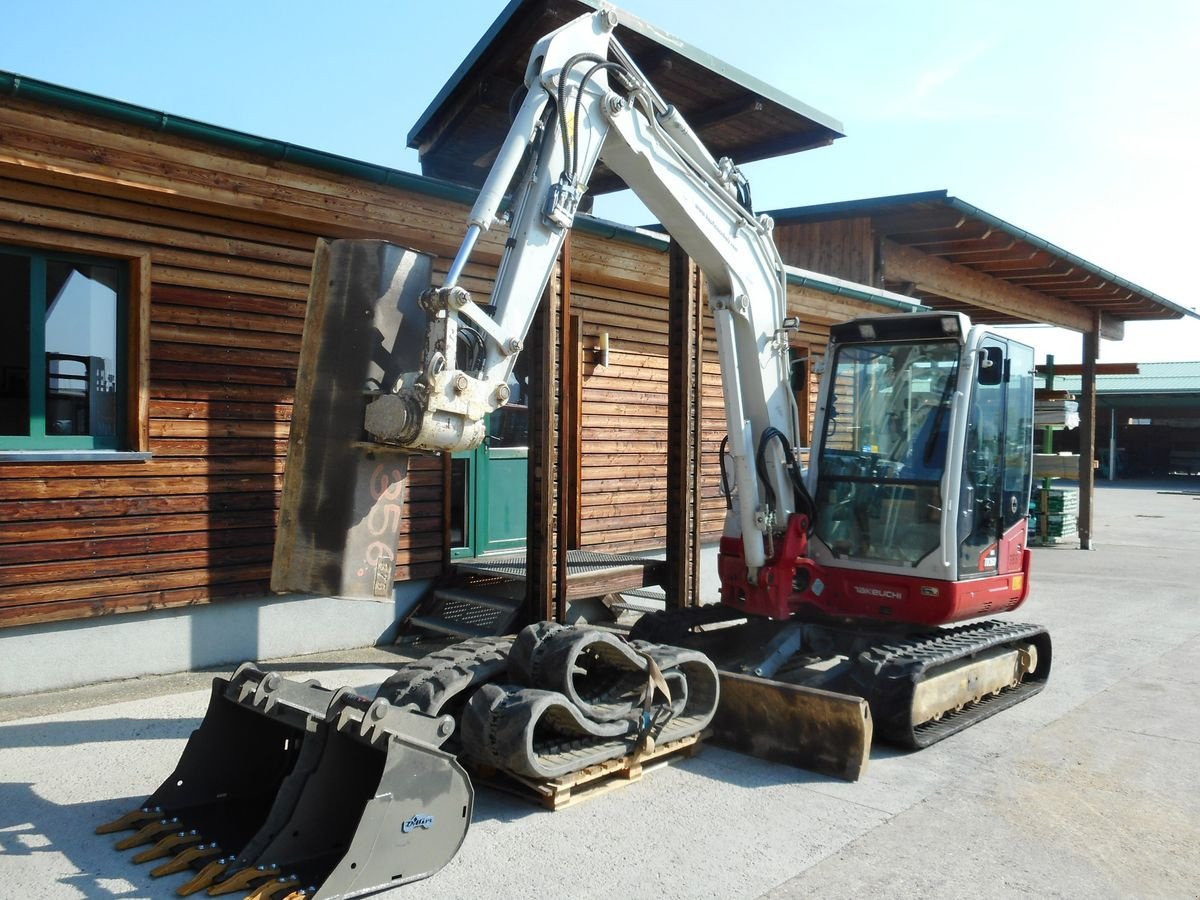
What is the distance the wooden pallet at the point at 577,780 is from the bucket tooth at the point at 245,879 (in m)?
1.21

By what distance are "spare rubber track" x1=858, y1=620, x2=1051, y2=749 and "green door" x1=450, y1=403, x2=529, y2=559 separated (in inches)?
153

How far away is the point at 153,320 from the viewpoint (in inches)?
264

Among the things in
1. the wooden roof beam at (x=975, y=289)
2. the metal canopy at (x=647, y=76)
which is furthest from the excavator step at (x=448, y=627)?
the wooden roof beam at (x=975, y=289)

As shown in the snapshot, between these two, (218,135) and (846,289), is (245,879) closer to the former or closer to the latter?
(218,135)

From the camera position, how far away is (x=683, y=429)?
26.7ft

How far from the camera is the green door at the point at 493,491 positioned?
881cm

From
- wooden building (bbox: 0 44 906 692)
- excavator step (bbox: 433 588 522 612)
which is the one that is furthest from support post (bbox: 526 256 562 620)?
excavator step (bbox: 433 588 522 612)

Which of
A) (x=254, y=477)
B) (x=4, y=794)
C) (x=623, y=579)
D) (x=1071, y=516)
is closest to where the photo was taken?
(x=4, y=794)

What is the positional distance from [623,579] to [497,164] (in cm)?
428

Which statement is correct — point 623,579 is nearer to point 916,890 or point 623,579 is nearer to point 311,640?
point 311,640

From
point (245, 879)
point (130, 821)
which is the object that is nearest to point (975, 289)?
point (130, 821)

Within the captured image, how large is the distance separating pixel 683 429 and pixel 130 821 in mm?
5093

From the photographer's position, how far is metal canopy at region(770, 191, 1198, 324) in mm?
11667

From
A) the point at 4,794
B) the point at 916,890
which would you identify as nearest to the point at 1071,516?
the point at 916,890
